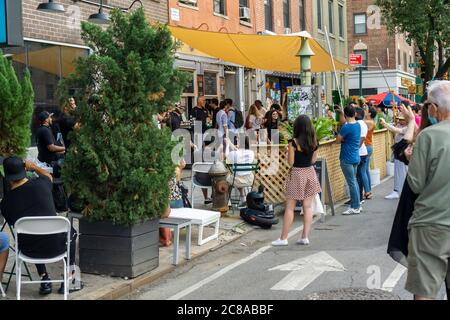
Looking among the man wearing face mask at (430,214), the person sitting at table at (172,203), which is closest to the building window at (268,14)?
the person sitting at table at (172,203)

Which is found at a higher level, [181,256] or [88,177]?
[88,177]

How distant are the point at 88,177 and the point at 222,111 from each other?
8.83 meters

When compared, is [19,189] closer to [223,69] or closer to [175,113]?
[175,113]

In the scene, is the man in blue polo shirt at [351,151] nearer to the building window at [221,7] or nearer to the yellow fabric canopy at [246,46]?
the yellow fabric canopy at [246,46]

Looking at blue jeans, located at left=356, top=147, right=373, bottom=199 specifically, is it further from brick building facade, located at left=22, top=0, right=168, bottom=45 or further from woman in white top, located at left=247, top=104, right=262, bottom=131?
brick building facade, located at left=22, top=0, right=168, bottom=45

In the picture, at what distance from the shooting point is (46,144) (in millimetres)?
10039

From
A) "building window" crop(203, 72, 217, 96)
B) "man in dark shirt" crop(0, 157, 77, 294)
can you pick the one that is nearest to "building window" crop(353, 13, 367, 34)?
"building window" crop(203, 72, 217, 96)

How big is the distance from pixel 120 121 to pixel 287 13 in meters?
20.7

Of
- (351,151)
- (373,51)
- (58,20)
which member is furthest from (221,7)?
(373,51)

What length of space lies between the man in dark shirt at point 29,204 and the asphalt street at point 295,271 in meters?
0.98
